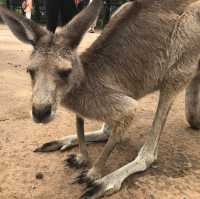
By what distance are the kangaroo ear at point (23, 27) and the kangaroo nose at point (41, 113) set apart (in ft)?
1.74

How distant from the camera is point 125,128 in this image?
2.84 metres

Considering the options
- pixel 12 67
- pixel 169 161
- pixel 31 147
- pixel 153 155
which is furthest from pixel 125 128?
pixel 12 67

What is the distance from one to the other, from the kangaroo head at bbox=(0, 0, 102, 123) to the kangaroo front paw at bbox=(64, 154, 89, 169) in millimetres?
664

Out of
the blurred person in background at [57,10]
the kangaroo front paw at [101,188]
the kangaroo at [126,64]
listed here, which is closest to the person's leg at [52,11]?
the blurred person in background at [57,10]

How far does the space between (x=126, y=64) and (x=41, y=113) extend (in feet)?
3.10

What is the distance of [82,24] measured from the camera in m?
2.64

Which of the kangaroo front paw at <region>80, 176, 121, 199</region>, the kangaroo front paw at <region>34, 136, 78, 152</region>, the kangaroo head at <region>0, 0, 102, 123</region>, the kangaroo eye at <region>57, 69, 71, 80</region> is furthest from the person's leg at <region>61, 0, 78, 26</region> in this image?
the kangaroo front paw at <region>80, 176, 121, 199</region>

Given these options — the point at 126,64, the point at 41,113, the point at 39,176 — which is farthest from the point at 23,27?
the point at 39,176

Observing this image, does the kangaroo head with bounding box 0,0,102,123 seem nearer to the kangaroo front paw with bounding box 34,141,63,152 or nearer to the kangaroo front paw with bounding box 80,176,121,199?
the kangaroo front paw with bounding box 80,176,121,199

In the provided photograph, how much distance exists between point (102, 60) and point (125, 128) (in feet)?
1.78

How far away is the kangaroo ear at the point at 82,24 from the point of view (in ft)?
8.66

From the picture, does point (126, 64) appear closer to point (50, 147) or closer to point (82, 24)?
point (82, 24)

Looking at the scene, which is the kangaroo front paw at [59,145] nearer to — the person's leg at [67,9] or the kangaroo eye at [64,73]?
the kangaroo eye at [64,73]

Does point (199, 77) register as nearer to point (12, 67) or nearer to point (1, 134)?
point (1, 134)
